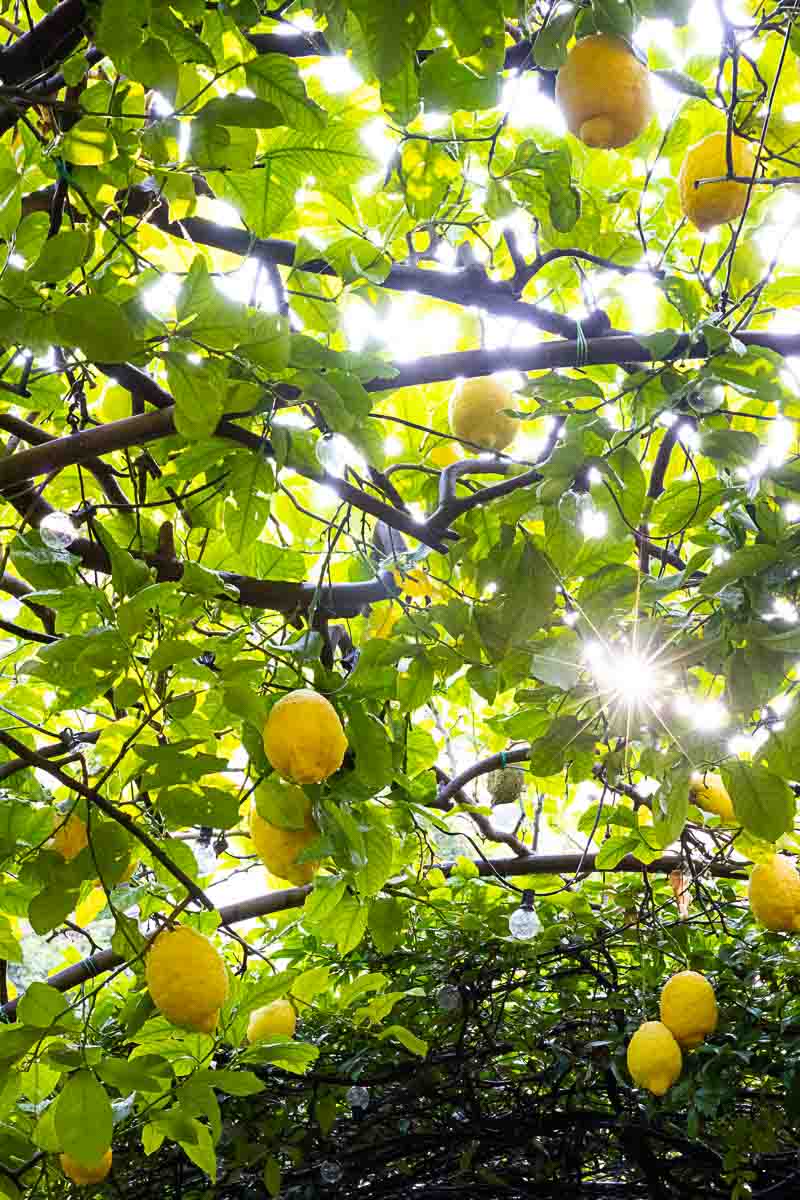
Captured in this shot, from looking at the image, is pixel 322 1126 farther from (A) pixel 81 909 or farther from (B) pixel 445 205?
(B) pixel 445 205

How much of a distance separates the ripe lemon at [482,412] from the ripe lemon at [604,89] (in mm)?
465

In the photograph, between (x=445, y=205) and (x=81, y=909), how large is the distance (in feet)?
3.63

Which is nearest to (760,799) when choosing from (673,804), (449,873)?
(673,804)

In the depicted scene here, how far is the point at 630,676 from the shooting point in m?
0.91

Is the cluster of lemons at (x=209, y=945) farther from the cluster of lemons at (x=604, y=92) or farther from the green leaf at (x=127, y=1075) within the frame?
the cluster of lemons at (x=604, y=92)

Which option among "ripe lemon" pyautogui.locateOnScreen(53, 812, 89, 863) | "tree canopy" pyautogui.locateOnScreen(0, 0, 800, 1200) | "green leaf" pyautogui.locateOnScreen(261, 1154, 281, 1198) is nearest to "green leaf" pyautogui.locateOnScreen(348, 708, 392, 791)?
"tree canopy" pyautogui.locateOnScreen(0, 0, 800, 1200)

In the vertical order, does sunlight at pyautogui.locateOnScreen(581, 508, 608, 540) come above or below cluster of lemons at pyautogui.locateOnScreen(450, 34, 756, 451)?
below

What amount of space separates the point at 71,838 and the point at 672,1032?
2.43 ft

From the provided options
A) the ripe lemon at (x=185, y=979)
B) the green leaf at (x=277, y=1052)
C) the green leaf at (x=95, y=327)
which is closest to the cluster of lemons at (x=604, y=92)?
the green leaf at (x=95, y=327)

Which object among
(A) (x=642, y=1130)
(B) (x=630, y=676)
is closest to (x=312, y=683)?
(B) (x=630, y=676)

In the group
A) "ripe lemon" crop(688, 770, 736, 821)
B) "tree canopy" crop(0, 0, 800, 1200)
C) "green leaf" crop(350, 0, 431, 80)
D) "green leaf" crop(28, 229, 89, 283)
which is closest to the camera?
"green leaf" crop(350, 0, 431, 80)

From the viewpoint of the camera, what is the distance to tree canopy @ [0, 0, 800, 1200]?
74 centimetres

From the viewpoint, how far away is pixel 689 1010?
45.3 inches

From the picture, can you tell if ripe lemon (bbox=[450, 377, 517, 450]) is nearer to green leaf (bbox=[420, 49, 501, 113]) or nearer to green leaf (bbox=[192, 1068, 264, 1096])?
green leaf (bbox=[420, 49, 501, 113])
